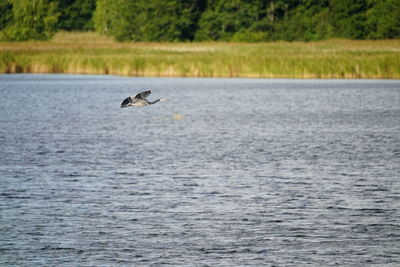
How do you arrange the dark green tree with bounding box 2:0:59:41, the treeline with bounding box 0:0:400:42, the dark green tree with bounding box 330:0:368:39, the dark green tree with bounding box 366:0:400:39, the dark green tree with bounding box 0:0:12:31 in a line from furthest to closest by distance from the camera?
the dark green tree with bounding box 0:0:12:31 < the dark green tree with bounding box 2:0:59:41 < the treeline with bounding box 0:0:400:42 < the dark green tree with bounding box 330:0:368:39 < the dark green tree with bounding box 366:0:400:39

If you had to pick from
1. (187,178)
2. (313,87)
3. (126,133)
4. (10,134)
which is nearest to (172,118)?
(126,133)

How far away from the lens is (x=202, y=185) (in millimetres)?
21281

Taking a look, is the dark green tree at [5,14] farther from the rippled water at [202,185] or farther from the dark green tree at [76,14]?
the rippled water at [202,185]

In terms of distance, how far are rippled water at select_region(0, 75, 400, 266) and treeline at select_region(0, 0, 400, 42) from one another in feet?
116

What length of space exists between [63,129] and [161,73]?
72.3 feet

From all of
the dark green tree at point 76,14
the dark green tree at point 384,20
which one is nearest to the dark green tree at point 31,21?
the dark green tree at point 76,14

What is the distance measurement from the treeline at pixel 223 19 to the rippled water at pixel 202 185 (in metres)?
35.3

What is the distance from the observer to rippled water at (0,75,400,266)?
15117 millimetres

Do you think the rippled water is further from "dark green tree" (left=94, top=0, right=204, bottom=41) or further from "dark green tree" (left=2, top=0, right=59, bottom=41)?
"dark green tree" (left=2, top=0, right=59, bottom=41)

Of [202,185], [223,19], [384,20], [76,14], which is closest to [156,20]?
[223,19]

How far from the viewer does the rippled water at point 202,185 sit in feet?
49.6

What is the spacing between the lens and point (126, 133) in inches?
1350

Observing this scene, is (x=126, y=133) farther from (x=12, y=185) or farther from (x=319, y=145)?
(x=12, y=185)

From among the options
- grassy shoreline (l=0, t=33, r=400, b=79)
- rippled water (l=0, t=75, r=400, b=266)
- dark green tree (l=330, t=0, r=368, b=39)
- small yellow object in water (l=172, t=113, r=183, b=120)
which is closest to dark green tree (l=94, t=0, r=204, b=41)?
dark green tree (l=330, t=0, r=368, b=39)
